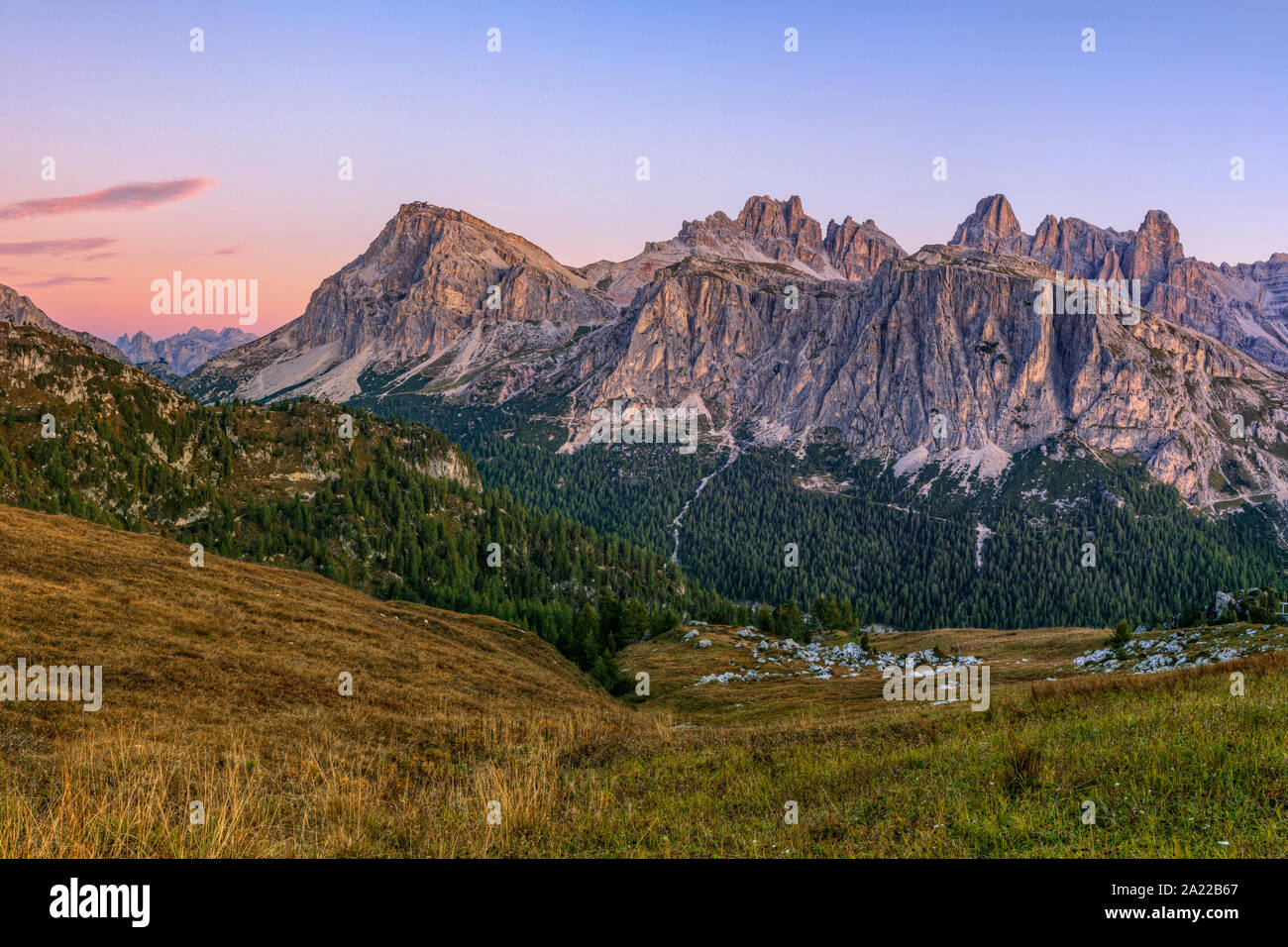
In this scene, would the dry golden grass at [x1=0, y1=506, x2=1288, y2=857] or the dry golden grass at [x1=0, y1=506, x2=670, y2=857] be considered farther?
the dry golden grass at [x1=0, y1=506, x2=670, y2=857]

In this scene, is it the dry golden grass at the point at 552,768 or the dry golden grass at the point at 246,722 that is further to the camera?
the dry golden grass at the point at 246,722

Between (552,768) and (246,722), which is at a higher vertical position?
(552,768)

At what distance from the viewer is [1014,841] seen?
→ 328 inches

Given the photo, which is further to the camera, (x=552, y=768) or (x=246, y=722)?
(x=246, y=722)
